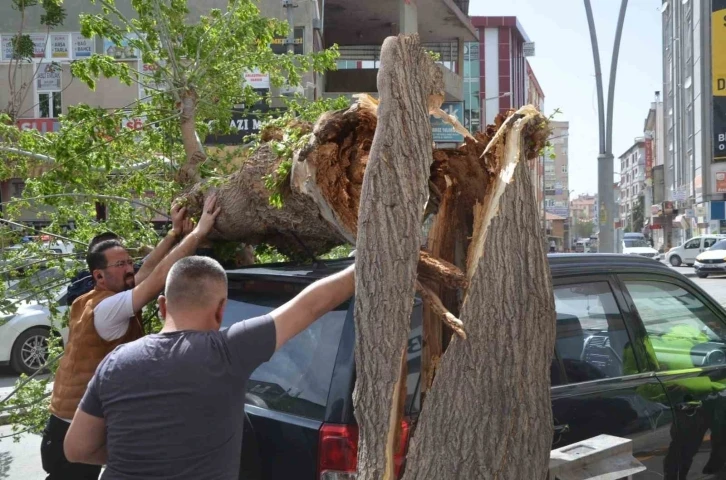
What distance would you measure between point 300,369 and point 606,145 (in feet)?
34.5

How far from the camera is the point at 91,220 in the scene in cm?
586

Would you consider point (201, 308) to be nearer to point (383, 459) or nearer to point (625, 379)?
point (383, 459)

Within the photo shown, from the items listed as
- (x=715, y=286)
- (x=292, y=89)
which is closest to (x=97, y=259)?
(x=292, y=89)

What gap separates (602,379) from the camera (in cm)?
360

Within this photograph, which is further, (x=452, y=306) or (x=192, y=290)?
(x=452, y=306)

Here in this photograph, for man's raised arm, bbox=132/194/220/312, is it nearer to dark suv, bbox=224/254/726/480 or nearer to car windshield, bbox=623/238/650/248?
dark suv, bbox=224/254/726/480

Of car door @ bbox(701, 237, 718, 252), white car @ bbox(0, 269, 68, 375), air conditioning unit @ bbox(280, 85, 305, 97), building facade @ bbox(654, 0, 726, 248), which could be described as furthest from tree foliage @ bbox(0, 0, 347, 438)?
building facade @ bbox(654, 0, 726, 248)

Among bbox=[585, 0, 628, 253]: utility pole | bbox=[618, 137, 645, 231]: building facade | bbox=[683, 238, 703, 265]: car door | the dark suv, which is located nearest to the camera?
the dark suv

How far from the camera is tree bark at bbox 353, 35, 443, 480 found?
237 cm

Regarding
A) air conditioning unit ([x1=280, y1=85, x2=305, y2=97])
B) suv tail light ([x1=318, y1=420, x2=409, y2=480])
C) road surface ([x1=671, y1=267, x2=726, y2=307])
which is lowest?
road surface ([x1=671, y1=267, x2=726, y2=307])

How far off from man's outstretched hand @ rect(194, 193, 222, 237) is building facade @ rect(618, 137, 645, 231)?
106m

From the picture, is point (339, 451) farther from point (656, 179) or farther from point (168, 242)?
point (656, 179)

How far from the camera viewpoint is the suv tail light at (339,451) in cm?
270

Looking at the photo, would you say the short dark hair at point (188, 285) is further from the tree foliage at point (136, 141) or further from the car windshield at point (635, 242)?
the car windshield at point (635, 242)
